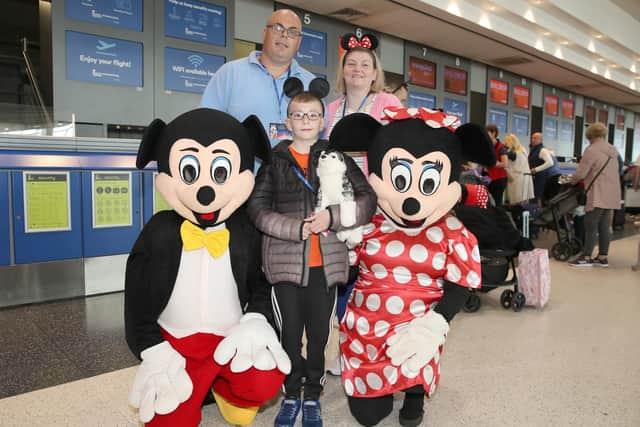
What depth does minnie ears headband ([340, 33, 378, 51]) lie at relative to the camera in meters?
2.37

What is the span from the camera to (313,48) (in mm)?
7008

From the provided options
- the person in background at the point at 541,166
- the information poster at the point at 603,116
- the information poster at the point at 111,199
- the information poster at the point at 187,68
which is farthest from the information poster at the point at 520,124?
the information poster at the point at 111,199

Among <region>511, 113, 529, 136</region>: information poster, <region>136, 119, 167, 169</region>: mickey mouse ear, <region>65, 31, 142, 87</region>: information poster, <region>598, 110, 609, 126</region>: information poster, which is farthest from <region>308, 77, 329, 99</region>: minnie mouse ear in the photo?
<region>598, 110, 609, 126</region>: information poster

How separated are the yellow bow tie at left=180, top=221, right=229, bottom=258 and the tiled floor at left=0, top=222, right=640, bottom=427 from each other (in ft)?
2.48

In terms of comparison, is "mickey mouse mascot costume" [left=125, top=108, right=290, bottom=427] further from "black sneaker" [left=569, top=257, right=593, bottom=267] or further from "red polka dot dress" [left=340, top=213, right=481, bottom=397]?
"black sneaker" [left=569, top=257, right=593, bottom=267]

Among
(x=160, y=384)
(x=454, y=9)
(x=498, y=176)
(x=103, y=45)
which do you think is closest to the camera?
(x=160, y=384)

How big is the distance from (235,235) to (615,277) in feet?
14.6

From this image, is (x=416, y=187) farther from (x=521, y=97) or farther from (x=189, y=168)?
(x=521, y=97)

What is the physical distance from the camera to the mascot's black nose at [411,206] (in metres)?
1.76

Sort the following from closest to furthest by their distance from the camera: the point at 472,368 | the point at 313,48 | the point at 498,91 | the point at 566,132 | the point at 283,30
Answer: the point at 283,30 < the point at 472,368 < the point at 313,48 < the point at 498,91 < the point at 566,132

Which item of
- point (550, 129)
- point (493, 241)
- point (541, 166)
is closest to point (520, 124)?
point (550, 129)

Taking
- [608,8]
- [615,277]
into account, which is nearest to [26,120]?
[615,277]

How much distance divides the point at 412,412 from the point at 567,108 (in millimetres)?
13434

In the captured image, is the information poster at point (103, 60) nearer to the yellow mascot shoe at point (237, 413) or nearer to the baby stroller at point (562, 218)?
the yellow mascot shoe at point (237, 413)
